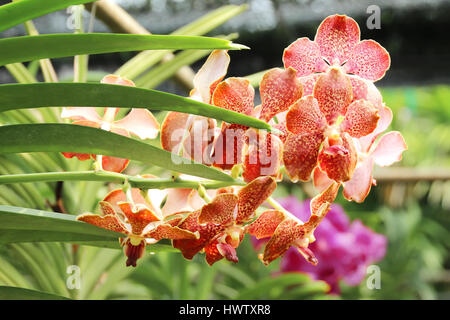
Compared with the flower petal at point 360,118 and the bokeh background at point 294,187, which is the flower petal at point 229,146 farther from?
the bokeh background at point 294,187

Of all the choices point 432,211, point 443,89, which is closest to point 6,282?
point 432,211

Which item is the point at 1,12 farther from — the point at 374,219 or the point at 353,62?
the point at 374,219

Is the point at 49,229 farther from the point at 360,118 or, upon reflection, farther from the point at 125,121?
the point at 360,118

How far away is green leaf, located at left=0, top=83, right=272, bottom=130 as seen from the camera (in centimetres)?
25

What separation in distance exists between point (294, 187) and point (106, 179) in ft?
6.90

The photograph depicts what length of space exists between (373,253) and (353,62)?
1.00 m

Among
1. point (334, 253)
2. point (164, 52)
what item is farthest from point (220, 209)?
point (334, 253)

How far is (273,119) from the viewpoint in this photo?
13.0 inches

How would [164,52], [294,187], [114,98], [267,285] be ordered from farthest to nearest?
1. [294,187]
2. [267,285]
3. [164,52]
4. [114,98]

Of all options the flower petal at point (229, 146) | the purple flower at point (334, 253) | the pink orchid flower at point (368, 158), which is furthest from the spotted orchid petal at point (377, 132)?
the purple flower at point (334, 253)

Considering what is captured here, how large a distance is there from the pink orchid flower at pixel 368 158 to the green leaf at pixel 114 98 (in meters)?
0.10

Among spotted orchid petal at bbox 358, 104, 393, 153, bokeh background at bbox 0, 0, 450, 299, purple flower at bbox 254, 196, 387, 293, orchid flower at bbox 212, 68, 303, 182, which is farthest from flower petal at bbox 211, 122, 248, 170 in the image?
purple flower at bbox 254, 196, 387, 293

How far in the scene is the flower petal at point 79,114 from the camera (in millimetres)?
363

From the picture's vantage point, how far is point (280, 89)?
0.30 meters
